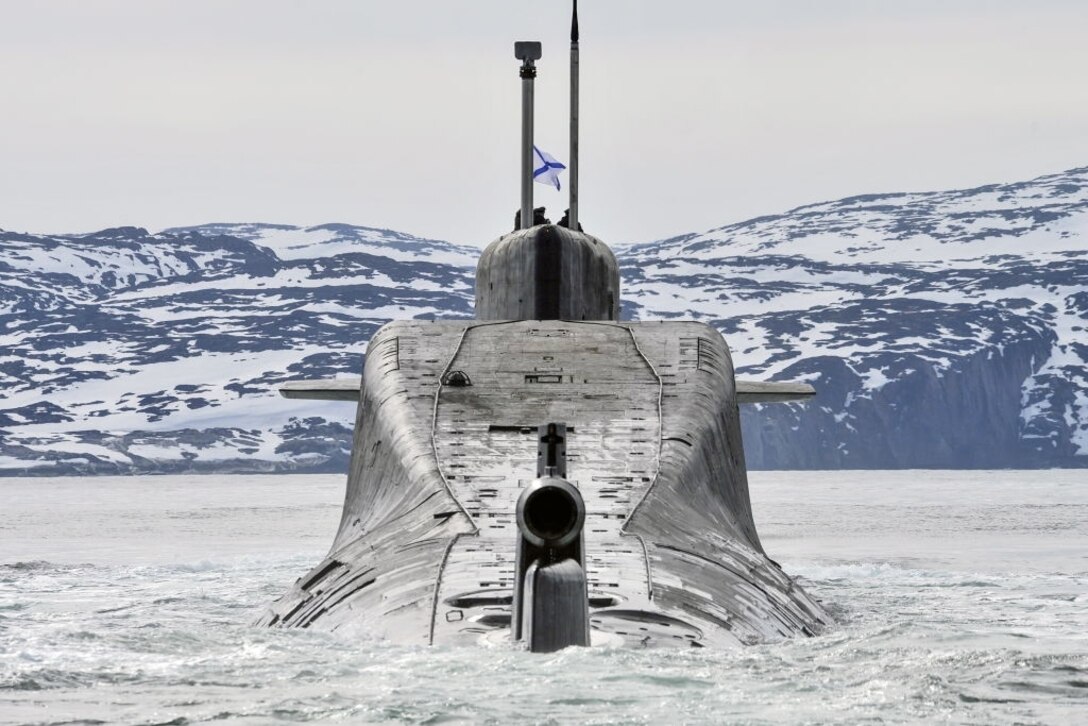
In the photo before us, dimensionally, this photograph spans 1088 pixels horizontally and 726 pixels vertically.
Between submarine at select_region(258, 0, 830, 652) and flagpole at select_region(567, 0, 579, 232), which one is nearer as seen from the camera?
submarine at select_region(258, 0, 830, 652)

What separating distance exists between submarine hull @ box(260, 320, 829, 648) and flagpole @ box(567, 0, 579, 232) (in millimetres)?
2657

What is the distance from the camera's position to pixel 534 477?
19234mm

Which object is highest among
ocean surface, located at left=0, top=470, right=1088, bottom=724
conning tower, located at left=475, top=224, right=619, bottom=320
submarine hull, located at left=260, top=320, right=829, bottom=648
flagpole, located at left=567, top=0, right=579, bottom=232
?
flagpole, located at left=567, top=0, right=579, bottom=232

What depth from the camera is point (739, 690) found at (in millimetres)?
12625

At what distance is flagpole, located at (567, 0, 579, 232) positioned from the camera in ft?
88.3

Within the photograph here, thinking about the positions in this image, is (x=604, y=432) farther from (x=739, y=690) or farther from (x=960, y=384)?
(x=960, y=384)

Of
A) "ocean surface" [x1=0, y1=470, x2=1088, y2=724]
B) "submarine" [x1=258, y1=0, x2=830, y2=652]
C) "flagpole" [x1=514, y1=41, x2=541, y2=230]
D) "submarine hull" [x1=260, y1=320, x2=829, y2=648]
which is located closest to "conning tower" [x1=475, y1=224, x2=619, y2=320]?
"submarine" [x1=258, y1=0, x2=830, y2=652]

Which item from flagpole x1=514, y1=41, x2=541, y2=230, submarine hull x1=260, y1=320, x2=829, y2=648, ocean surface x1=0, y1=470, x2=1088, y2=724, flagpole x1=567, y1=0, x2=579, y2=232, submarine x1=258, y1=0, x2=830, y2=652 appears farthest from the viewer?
flagpole x1=514, y1=41, x2=541, y2=230

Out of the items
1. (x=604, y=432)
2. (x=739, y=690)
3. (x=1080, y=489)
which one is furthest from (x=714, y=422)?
(x=1080, y=489)

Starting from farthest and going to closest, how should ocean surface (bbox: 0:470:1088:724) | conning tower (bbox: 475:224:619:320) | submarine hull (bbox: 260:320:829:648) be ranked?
conning tower (bbox: 475:224:619:320) → submarine hull (bbox: 260:320:829:648) → ocean surface (bbox: 0:470:1088:724)

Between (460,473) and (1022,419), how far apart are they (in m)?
152

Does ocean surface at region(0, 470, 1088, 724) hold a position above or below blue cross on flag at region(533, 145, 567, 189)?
below

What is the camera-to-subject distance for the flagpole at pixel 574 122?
26.9 meters

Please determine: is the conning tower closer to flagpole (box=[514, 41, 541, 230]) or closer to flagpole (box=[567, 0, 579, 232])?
flagpole (box=[567, 0, 579, 232])
